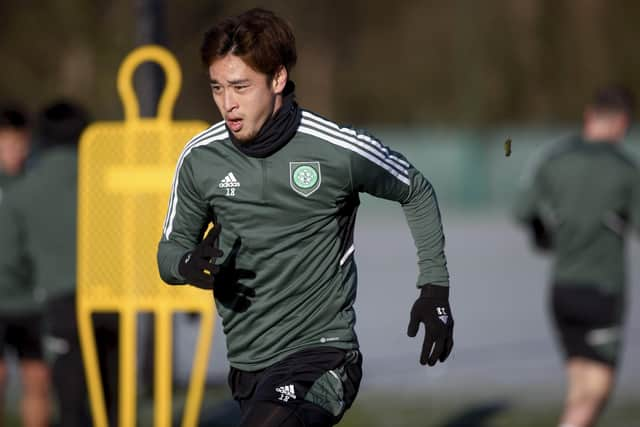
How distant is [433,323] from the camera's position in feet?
13.9

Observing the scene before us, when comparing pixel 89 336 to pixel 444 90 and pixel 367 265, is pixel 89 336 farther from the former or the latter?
pixel 444 90

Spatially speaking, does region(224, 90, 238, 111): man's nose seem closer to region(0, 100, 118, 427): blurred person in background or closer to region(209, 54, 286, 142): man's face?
region(209, 54, 286, 142): man's face

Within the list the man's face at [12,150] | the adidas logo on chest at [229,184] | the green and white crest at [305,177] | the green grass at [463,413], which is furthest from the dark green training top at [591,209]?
the adidas logo on chest at [229,184]

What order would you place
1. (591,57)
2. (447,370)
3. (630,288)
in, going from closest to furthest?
(447,370)
(630,288)
(591,57)

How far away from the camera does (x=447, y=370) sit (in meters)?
10.7

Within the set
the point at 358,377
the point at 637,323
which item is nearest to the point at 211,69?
the point at 358,377

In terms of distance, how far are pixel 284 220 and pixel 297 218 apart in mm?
46

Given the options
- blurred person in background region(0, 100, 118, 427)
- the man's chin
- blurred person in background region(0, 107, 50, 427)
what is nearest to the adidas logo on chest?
the man's chin

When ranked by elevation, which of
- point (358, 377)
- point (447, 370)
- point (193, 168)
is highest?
point (193, 168)

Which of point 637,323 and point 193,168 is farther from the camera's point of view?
point 637,323

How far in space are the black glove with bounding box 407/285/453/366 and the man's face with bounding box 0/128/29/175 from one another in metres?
4.06

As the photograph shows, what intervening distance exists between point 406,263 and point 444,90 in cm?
1773

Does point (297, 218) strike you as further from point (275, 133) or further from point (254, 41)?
point (254, 41)

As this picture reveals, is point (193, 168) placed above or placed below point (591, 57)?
below
